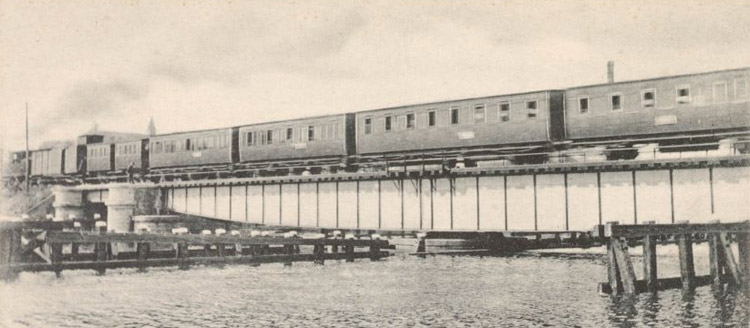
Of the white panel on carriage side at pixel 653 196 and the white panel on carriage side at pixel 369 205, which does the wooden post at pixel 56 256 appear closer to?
the white panel on carriage side at pixel 369 205

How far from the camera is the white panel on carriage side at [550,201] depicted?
27.1 metres

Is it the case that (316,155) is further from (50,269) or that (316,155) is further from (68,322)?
(68,322)

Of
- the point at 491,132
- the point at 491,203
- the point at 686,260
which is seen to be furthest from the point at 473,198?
the point at 686,260

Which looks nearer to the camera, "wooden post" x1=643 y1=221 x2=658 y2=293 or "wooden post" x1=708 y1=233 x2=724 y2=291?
"wooden post" x1=643 y1=221 x2=658 y2=293

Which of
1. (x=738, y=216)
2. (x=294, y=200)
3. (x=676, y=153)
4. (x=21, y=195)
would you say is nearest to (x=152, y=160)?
(x=294, y=200)

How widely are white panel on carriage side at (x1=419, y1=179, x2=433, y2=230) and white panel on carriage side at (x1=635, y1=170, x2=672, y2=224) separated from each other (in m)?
8.69

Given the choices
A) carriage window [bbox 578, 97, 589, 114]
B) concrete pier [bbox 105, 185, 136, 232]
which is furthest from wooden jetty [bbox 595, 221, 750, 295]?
concrete pier [bbox 105, 185, 136, 232]

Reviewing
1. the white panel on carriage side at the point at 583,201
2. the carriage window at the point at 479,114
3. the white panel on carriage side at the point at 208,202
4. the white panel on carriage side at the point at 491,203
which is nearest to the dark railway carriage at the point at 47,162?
the white panel on carriage side at the point at 208,202

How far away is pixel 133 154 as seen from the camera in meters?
46.0

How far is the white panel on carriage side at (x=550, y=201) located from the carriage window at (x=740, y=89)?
656cm

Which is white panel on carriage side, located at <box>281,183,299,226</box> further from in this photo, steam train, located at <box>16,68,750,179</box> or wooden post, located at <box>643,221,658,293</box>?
wooden post, located at <box>643,221,658,293</box>

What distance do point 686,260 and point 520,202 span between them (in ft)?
32.1

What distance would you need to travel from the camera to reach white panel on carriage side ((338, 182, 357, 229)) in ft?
110

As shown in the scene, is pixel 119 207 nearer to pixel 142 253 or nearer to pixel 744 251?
pixel 142 253
